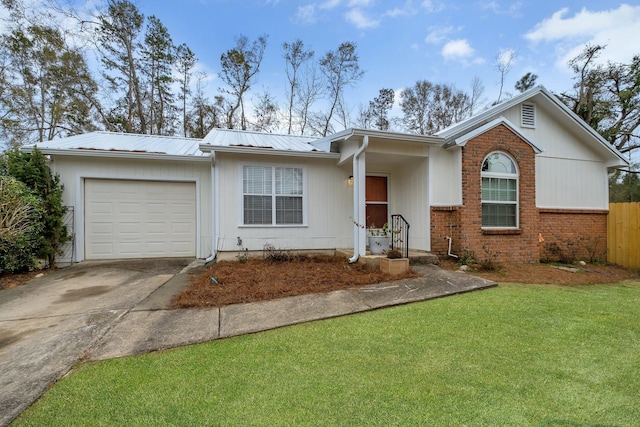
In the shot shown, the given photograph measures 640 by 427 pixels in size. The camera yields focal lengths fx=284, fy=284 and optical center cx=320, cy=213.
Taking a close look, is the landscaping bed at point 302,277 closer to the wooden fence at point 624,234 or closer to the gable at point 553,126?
the wooden fence at point 624,234

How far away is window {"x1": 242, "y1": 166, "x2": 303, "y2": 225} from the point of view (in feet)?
24.7

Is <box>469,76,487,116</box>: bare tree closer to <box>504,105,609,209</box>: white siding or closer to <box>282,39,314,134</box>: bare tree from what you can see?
<box>282,39,314,134</box>: bare tree

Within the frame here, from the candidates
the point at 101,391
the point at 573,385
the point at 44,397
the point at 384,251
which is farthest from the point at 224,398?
the point at 384,251

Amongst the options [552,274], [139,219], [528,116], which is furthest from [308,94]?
[552,274]

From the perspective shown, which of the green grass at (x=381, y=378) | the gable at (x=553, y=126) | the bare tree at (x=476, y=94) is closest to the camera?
the green grass at (x=381, y=378)

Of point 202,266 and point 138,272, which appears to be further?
point 202,266

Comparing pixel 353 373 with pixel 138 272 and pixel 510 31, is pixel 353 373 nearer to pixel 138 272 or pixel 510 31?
pixel 138 272

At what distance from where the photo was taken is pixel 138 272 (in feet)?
21.1

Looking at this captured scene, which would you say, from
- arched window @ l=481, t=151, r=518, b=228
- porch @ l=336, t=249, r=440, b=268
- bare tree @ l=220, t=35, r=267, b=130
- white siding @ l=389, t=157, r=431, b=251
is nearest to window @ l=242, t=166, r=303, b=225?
porch @ l=336, t=249, r=440, b=268

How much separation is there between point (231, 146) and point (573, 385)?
22.8ft

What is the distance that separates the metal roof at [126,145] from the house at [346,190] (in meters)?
0.05

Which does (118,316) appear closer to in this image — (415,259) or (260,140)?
(415,259)

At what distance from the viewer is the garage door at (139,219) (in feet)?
25.0

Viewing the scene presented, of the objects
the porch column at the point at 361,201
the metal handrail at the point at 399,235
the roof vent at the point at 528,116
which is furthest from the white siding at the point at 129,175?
the roof vent at the point at 528,116
